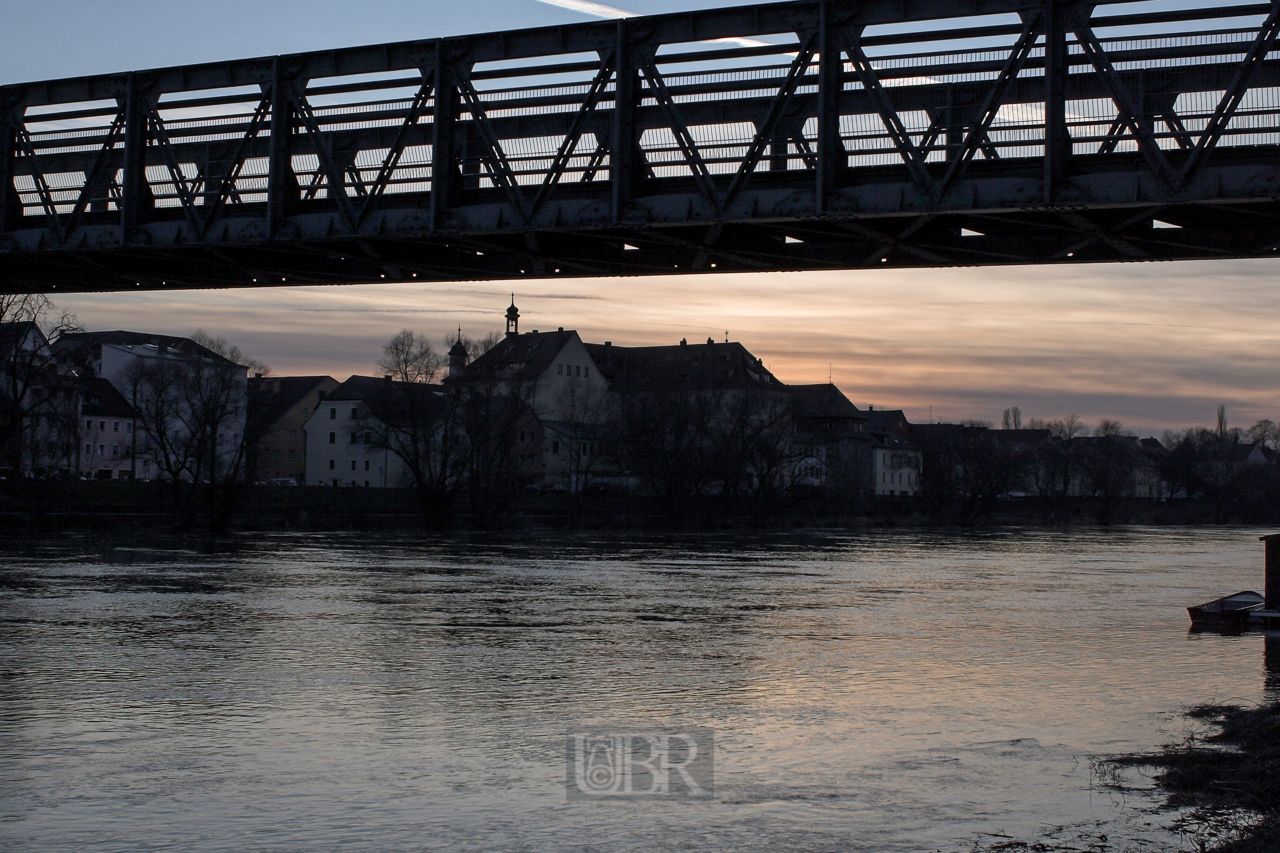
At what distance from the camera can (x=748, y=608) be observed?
111ft

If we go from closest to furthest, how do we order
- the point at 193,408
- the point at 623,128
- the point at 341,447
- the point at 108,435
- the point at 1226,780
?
1. the point at 1226,780
2. the point at 623,128
3. the point at 193,408
4. the point at 108,435
5. the point at 341,447

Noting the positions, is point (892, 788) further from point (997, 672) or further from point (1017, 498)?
point (1017, 498)

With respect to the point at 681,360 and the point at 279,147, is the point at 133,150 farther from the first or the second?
the point at 681,360

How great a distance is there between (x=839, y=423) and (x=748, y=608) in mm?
132044

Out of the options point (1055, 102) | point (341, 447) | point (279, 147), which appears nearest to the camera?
point (1055, 102)

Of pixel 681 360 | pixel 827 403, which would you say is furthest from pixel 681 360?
pixel 827 403

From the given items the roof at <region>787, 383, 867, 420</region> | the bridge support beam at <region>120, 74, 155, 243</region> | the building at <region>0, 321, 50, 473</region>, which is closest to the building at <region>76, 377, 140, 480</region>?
the building at <region>0, 321, 50, 473</region>

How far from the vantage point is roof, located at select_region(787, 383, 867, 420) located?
164m

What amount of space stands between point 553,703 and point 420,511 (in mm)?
72578

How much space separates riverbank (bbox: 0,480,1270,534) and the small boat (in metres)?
53.8

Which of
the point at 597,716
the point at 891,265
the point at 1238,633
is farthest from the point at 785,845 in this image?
the point at 1238,633

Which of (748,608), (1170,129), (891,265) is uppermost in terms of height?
(1170,129)

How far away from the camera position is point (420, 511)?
3516 inches

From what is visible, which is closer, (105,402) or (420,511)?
(420,511)
